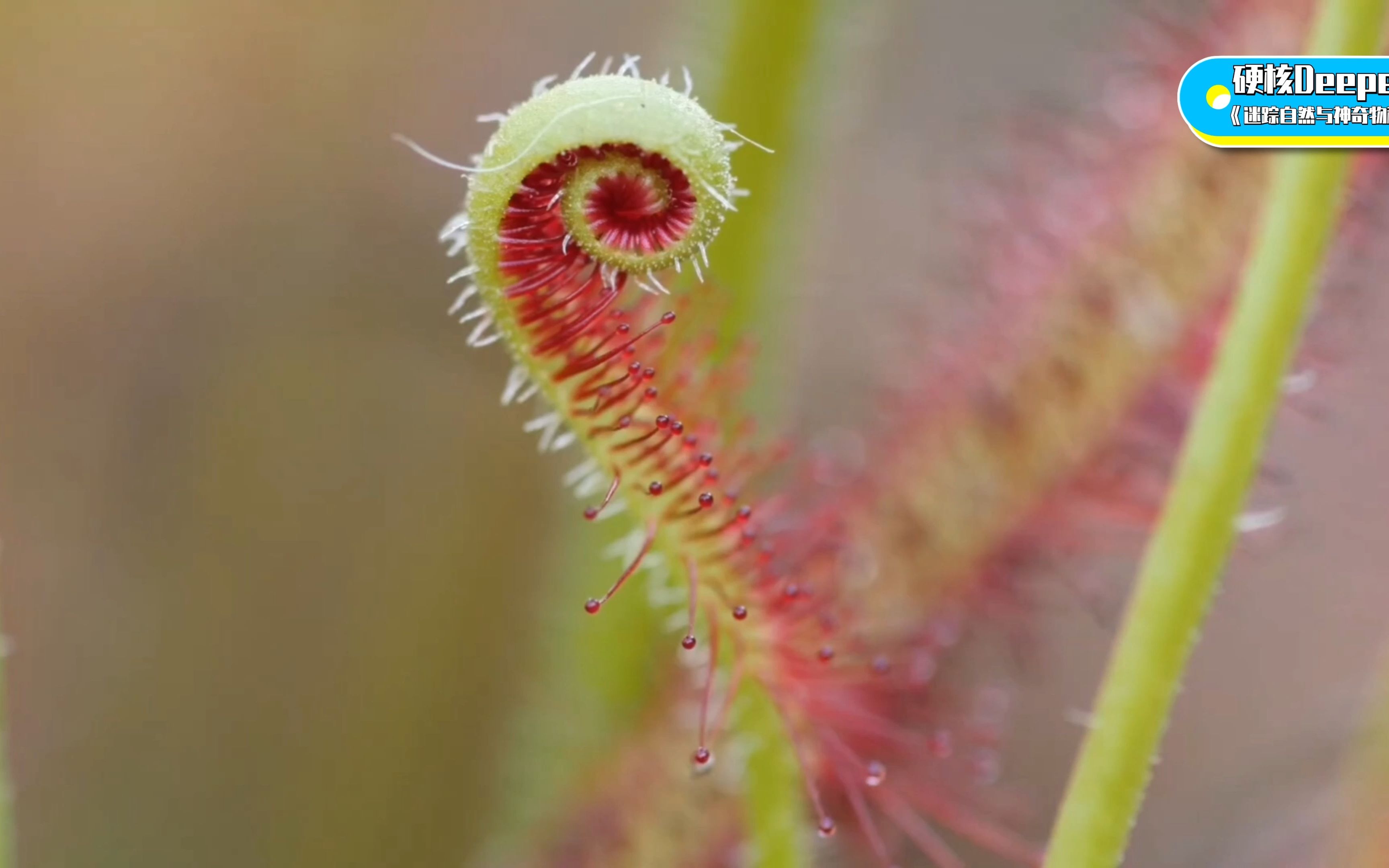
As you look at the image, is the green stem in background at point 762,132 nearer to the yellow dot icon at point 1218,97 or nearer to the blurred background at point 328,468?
the blurred background at point 328,468

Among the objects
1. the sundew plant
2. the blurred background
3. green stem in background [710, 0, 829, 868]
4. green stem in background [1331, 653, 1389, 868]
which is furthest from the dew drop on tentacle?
the blurred background

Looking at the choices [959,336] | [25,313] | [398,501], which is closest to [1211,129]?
[959,336]

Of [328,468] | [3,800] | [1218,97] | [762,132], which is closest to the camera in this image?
[3,800]

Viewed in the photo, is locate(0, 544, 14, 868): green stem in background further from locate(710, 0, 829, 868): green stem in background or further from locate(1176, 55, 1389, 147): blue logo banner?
locate(1176, 55, 1389, 147): blue logo banner

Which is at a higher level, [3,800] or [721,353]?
[721,353]

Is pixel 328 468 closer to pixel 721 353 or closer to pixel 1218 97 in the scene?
pixel 721 353

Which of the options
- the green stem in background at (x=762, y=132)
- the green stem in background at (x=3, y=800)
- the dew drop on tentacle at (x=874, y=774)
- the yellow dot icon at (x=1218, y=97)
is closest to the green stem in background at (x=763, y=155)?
the green stem in background at (x=762, y=132)

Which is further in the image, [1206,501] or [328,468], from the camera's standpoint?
[328,468]

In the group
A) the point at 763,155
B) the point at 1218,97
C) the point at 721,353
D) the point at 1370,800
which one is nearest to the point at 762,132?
the point at 763,155
